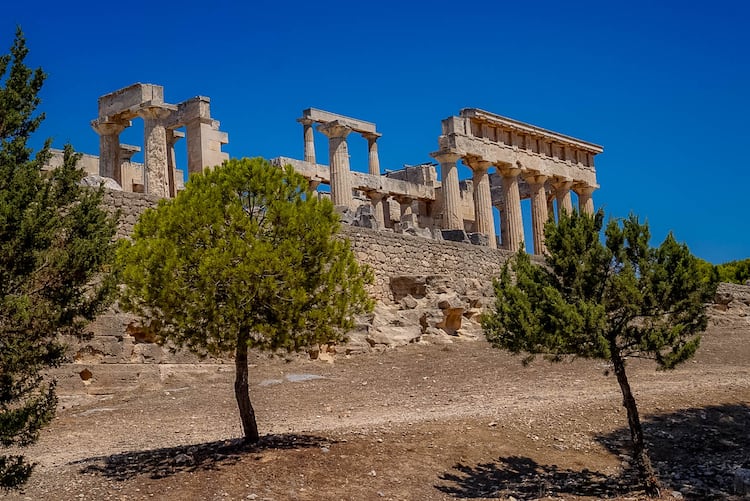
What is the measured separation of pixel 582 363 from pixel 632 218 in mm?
7871

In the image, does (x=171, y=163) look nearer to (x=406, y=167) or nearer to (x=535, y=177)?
(x=535, y=177)

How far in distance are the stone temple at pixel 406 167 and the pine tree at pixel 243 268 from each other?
1298 centimetres

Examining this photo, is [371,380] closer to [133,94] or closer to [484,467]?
[484,467]

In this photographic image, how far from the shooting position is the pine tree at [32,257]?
7.82 m

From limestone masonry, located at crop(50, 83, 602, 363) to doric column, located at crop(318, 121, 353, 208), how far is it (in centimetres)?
4

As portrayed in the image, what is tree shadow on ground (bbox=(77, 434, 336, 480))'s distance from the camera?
1034 cm

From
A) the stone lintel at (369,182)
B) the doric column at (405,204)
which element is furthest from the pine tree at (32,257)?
the doric column at (405,204)

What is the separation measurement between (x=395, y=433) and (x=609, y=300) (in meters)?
3.56

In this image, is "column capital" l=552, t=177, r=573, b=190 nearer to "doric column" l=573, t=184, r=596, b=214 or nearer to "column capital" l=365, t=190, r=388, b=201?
"doric column" l=573, t=184, r=596, b=214

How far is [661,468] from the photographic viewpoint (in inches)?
485

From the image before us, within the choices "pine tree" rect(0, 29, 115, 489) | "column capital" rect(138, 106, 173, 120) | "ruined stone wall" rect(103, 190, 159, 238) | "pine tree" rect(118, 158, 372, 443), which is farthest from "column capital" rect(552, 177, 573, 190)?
"pine tree" rect(0, 29, 115, 489)

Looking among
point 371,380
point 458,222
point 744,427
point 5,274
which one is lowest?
point 744,427

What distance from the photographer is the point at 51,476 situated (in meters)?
10.2

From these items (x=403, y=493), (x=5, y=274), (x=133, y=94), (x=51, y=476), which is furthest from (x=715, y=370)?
(x=133, y=94)
